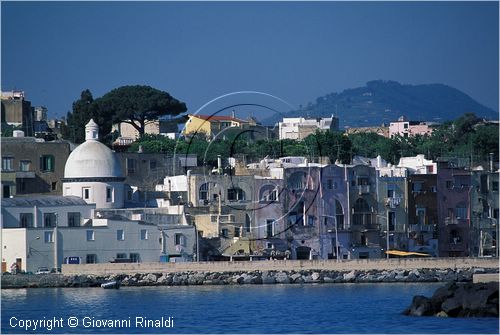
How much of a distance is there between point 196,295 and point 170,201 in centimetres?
1719

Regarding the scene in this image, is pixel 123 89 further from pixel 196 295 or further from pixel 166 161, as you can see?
pixel 196 295

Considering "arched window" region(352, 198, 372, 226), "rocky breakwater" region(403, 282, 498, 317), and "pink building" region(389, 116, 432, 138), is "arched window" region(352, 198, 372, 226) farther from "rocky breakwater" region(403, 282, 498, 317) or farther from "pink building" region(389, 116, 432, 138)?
"pink building" region(389, 116, 432, 138)

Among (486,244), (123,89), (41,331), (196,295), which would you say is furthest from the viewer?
(123,89)

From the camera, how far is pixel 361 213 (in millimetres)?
83438

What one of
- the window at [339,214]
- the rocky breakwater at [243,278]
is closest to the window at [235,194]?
the window at [339,214]

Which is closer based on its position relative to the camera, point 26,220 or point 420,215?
point 26,220

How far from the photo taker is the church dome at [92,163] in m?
78.6

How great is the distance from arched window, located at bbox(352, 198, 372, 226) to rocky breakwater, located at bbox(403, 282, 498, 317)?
2763 cm

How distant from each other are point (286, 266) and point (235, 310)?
15.9m

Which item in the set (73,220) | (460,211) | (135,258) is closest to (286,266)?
(135,258)

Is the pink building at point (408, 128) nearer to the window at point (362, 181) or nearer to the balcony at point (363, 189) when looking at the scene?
the window at point (362, 181)

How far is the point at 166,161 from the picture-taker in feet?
294

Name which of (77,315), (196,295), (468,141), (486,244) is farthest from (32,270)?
(468,141)

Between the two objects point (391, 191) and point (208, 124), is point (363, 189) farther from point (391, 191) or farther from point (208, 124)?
point (208, 124)
